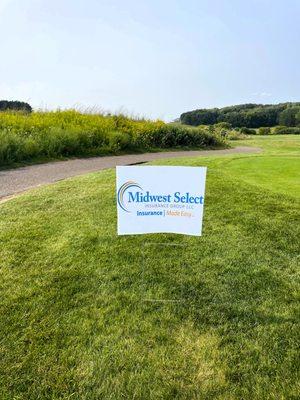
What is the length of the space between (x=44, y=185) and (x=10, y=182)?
0.78m

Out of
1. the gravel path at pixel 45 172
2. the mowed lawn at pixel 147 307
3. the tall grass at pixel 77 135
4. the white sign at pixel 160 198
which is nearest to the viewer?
the mowed lawn at pixel 147 307

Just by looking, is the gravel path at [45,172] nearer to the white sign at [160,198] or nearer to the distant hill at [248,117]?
the white sign at [160,198]

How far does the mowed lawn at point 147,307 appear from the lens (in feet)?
10.1

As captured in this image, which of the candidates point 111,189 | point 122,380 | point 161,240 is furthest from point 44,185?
point 122,380

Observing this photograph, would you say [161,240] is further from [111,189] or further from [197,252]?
[111,189]

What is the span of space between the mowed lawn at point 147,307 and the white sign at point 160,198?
809 mm

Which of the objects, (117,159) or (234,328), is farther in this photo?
(117,159)

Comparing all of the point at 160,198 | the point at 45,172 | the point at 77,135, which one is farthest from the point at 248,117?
the point at 160,198

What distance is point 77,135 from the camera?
43.4 ft

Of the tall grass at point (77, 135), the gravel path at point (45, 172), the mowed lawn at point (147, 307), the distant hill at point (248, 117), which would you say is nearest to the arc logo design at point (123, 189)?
the mowed lawn at point (147, 307)

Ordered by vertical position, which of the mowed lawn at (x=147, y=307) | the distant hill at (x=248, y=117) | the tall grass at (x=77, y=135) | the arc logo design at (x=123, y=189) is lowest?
the distant hill at (x=248, y=117)

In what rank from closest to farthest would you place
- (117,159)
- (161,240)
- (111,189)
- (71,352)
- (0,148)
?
(71,352) → (161,240) → (111,189) → (0,148) → (117,159)

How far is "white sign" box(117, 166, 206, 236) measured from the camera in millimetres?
3639

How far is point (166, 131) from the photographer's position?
18.1 meters
